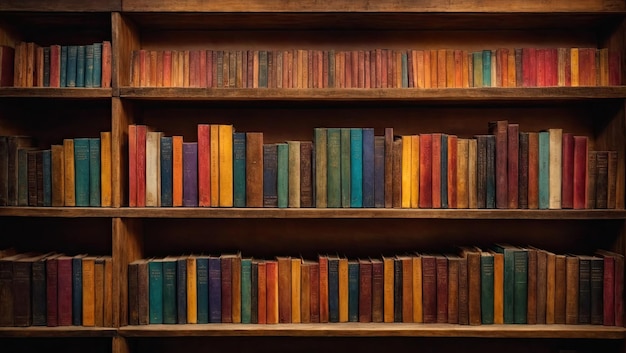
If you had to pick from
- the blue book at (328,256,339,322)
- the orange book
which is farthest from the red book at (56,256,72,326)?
→ the blue book at (328,256,339,322)

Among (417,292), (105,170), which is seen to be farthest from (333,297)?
(105,170)

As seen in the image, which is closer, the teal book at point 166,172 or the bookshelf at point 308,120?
the teal book at point 166,172

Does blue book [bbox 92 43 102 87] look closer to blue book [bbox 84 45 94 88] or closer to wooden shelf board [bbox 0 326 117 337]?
blue book [bbox 84 45 94 88]

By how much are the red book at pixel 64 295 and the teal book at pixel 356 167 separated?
1137 millimetres

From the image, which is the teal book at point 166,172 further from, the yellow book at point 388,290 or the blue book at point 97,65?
the yellow book at point 388,290

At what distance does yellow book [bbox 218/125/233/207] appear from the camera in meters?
2.05

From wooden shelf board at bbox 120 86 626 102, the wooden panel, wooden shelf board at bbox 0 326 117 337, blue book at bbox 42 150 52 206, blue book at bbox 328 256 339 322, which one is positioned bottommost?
wooden shelf board at bbox 0 326 117 337

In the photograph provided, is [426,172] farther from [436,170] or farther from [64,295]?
[64,295]

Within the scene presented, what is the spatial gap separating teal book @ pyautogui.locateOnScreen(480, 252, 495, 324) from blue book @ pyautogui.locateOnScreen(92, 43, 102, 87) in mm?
1659

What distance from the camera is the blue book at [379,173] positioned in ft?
6.73

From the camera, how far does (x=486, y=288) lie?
2043 millimetres

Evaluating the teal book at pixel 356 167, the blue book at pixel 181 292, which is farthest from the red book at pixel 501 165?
the blue book at pixel 181 292

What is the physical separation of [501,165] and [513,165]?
1.8 inches

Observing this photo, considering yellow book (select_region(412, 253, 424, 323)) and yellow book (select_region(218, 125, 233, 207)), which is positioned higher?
yellow book (select_region(218, 125, 233, 207))
